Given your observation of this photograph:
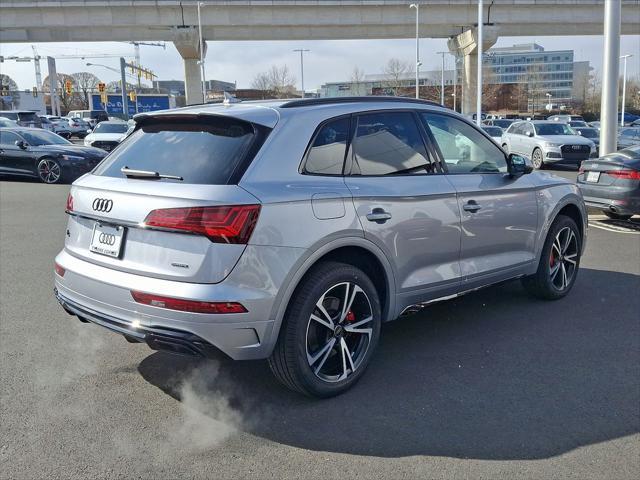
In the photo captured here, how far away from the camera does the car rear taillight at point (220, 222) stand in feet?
11.0

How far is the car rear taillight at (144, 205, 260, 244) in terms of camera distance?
132 inches

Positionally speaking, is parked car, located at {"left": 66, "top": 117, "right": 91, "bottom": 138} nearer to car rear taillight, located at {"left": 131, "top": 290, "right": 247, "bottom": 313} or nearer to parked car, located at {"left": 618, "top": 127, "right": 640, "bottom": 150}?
parked car, located at {"left": 618, "top": 127, "right": 640, "bottom": 150}

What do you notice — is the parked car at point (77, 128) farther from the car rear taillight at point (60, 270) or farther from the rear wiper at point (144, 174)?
the rear wiper at point (144, 174)

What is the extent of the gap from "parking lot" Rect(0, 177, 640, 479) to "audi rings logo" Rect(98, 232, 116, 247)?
3.30 ft

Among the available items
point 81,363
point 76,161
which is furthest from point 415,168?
point 76,161

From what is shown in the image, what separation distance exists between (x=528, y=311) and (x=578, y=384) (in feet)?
5.31

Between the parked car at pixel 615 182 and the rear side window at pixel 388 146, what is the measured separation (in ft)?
20.7

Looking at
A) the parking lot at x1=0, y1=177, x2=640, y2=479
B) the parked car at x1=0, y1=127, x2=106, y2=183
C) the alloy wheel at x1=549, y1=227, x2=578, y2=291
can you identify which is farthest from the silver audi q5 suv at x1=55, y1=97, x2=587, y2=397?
the parked car at x1=0, y1=127, x2=106, y2=183

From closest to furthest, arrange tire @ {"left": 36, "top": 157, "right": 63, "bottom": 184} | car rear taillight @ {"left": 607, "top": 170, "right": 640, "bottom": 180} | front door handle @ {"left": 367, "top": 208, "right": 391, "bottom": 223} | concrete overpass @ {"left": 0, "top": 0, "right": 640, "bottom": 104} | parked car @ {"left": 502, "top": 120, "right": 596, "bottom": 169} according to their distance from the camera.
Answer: front door handle @ {"left": 367, "top": 208, "right": 391, "bottom": 223} → car rear taillight @ {"left": 607, "top": 170, "right": 640, "bottom": 180} → tire @ {"left": 36, "top": 157, "right": 63, "bottom": 184} → parked car @ {"left": 502, "top": 120, "right": 596, "bottom": 169} → concrete overpass @ {"left": 0, "top": 0, "right": 640, "bottom": 104}

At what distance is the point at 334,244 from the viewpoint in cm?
380

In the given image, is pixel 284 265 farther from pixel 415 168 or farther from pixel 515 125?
pixel 515 125

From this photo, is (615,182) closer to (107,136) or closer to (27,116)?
(107,136)

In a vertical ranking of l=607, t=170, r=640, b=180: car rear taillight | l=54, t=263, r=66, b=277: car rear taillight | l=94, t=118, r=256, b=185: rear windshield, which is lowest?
l=607, t=170, r=640, b=180: car rear taillight

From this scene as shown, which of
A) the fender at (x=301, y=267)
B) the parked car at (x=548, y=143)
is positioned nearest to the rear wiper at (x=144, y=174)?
the fender at (x=301, y=267)
